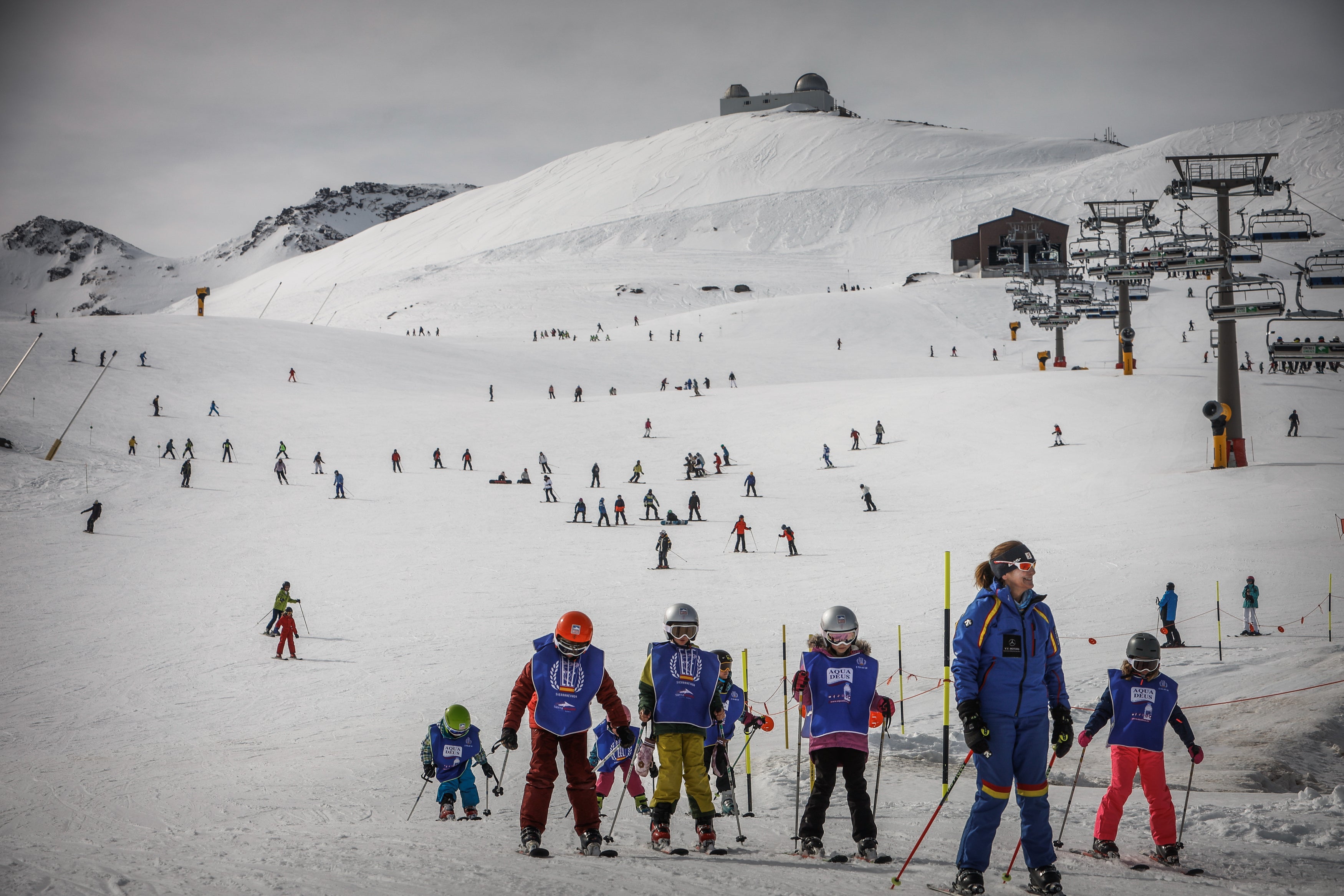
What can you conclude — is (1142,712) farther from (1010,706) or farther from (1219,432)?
(1219,432)

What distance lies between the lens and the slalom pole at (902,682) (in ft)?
29.0

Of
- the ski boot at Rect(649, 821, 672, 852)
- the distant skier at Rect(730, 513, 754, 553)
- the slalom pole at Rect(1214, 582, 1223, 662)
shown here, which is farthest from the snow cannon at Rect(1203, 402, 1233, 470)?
the ski boot at Rect(649, 821, 672, 852)

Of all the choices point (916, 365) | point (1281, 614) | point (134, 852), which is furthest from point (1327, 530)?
point (916, 365)

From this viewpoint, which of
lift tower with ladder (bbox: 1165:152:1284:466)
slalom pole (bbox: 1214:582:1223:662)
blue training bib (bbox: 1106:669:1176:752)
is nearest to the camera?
blue training bib (bbox: 1106:669:1176:752)

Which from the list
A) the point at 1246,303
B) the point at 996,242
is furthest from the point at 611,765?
the point at 996,242

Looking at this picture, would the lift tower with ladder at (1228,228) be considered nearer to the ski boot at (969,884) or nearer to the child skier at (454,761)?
the ski boot at (969,884)

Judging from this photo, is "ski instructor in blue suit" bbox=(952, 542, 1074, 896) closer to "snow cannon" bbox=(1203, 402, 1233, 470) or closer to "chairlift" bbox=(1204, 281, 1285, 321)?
"chairlift" bbox=(1204, 281, 1285, 321)

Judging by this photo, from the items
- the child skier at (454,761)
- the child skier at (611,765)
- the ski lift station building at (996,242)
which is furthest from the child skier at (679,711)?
the ski lift station building at (996,242)

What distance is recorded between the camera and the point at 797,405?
47.3 metres

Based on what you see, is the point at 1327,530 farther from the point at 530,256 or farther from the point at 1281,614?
the point at 530,256

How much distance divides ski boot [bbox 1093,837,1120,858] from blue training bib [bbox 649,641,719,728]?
2.61m

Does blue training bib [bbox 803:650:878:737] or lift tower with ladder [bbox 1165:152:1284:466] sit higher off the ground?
lift tower with ladder [bbox 1165:152:1284:466]

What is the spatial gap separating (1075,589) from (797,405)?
30.5 meters

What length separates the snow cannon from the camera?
92.5 feet
